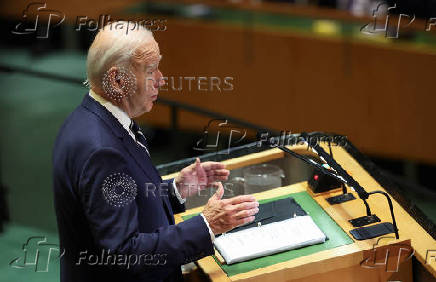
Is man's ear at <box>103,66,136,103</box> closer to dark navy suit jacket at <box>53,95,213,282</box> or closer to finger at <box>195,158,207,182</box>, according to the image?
dark navy suit jacket at <box>53,95,213,282</box>

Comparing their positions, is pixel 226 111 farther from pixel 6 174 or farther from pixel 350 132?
pixel 6 174

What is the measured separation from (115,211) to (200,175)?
1.75 feet

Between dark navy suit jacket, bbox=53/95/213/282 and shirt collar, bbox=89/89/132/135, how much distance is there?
13 mm

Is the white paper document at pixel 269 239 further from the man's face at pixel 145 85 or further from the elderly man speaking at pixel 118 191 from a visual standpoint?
the man's face at pixel 145 85

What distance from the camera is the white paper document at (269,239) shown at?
97.1 inches

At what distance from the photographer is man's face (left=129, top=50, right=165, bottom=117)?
7.44 feet

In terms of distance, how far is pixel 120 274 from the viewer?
2309mm

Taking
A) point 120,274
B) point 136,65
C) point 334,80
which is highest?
point 136,65

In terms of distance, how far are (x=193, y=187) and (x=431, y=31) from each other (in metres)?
3.20

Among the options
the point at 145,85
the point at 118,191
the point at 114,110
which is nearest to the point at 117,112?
the point at 114,110

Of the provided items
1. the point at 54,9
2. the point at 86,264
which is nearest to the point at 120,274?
the point at 86,264

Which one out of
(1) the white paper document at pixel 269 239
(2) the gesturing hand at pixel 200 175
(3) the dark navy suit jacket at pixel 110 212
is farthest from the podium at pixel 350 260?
(2) the gesturing hand at pixel 200 175

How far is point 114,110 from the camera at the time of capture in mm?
2293

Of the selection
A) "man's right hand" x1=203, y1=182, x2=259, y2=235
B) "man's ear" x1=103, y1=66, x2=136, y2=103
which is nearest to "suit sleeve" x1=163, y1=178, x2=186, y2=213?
"man's right hand" x1=203, y1=182, x2=259, y2=235
